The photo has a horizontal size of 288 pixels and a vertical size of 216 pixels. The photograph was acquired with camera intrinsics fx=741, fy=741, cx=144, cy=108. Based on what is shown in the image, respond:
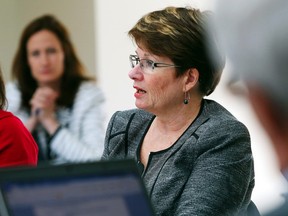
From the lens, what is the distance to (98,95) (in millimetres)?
3805

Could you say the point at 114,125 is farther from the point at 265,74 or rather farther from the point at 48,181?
the point at 265,74

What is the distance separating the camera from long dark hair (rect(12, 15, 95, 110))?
3.78 meters

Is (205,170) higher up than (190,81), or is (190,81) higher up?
(190,81)

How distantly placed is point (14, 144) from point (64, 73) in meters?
1.40

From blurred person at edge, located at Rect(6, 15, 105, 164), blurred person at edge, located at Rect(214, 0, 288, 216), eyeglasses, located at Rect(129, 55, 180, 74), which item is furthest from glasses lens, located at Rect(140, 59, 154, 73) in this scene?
blurred person at edge, located at Rect(214, 0, 288, 216)

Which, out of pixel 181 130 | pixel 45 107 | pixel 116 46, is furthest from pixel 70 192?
pixel 116 46

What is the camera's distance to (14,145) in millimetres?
2500

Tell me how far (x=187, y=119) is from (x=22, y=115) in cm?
169

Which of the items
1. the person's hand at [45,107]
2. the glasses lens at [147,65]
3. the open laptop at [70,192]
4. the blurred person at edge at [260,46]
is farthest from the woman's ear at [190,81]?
the blurred person at edge at [260,46]

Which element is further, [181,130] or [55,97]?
[55,97]

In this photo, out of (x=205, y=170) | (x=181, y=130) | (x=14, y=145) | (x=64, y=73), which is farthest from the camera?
(x=64, y=73)

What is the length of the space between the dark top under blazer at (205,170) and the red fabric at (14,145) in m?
0.42

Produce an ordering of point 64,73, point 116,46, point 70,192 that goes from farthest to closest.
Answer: point 116,46
point 64,73
point 70,192

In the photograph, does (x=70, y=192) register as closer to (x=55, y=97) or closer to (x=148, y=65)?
(x=148, y=65)
